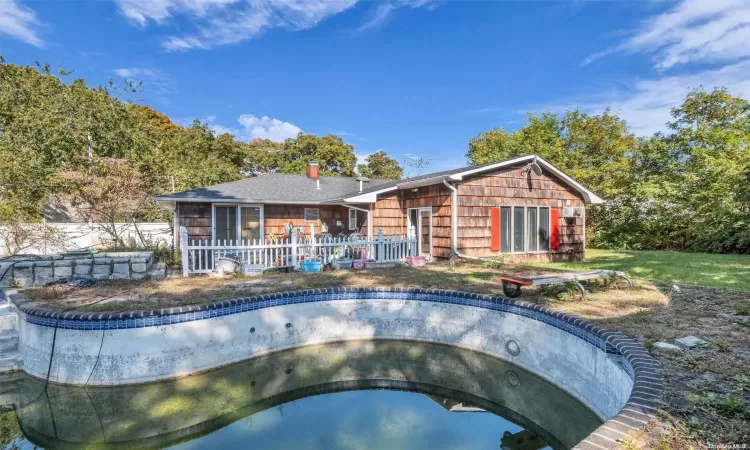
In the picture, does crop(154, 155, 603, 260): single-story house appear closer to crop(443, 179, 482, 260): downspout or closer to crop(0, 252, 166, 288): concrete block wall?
crop(443, 179, 482, 260): downspout

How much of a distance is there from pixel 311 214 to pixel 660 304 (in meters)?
10.6

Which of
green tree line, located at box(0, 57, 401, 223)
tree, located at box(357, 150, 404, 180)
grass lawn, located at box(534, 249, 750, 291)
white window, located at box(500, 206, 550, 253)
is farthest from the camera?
tree, located at box(357, 150, 404, 180)

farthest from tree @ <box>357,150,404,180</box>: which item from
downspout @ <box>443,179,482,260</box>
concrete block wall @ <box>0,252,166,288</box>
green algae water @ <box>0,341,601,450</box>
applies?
green algae water @ <box>0,341,601,450</box>

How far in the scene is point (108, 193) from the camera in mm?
13953

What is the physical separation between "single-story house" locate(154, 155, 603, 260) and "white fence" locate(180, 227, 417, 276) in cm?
95

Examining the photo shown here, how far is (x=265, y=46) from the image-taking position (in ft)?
58.2

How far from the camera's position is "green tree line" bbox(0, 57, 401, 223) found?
47.5 ft

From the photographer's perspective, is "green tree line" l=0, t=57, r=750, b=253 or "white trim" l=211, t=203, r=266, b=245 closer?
"white trim" l=211, t=203, r=266, b=245

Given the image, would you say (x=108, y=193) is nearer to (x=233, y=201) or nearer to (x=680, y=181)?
(x=233, y=201)

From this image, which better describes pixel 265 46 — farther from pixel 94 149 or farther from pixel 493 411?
pixel 493 411

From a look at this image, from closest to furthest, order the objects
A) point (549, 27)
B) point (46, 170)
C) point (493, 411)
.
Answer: point (493, 411) < point (549, 27) < point (46, 170)

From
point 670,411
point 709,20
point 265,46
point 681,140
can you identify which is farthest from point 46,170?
point 681,140

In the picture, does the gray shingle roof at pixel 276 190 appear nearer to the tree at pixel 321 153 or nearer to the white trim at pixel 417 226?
the white trim at pixel 417 226

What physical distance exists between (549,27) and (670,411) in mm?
15062
